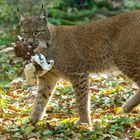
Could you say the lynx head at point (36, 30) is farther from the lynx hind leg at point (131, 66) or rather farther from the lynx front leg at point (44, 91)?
the lynx hind leg at point (131, 66)

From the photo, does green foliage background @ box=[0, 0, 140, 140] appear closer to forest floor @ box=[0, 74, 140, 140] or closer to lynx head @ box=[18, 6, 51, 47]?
forest floor @ box=[0, 74, 140, 140]

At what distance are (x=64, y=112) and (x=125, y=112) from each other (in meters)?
0.98

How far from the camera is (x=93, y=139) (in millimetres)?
7109

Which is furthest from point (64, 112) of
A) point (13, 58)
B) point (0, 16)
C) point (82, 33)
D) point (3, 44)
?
point (0, 16)

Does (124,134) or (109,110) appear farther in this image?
(109,110)

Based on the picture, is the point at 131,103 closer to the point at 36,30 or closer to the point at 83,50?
the point at 83,50

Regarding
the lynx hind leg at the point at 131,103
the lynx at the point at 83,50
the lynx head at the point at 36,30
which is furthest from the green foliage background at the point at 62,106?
the lynx head at the point at 36,30

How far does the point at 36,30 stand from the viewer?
823 centimetres

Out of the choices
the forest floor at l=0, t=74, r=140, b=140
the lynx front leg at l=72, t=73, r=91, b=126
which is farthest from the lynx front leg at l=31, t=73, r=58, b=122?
the lynx front leg at l=72, t=73, r=91, b=126

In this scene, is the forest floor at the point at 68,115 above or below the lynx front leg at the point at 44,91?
below

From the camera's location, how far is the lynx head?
26.9 feet

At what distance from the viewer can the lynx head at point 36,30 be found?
820 centimetres

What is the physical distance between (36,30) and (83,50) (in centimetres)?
84

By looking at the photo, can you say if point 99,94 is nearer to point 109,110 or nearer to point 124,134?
point 109,110
